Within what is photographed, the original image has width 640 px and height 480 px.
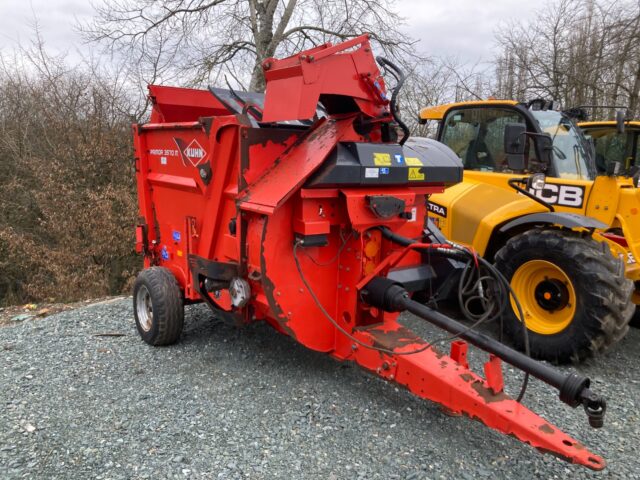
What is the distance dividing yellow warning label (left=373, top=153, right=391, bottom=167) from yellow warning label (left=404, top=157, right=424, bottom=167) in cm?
18

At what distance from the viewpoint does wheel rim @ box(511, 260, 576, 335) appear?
400 centimetres

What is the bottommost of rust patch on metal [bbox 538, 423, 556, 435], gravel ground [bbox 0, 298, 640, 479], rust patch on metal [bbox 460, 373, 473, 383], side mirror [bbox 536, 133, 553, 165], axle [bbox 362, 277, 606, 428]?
gravel ground [bbox 0, 298, 640, 479]

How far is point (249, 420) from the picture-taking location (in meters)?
3.14

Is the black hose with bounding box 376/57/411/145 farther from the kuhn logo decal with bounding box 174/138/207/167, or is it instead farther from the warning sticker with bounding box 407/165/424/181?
the kuhn logo decal with bounding box 174/138/207/167

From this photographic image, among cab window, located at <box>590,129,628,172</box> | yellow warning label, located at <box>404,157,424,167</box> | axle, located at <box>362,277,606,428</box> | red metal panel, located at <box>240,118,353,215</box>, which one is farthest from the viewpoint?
cab window, located at <box>590,129,628,172</box>

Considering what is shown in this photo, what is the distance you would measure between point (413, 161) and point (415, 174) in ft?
0.30

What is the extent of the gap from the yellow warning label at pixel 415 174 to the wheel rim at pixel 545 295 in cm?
140

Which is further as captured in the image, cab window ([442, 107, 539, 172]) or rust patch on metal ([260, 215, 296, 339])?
cab window ([442, 107, 539, 172])

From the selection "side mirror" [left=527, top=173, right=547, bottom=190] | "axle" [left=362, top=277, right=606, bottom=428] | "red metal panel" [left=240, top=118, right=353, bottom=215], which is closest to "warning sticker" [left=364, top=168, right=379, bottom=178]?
"red metal panel" [left=240, top=118, right=353, bottom=215]

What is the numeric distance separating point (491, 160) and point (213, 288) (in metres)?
3.08

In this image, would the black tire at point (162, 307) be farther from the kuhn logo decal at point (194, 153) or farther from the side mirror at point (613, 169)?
the side mirror at point (613, 169)

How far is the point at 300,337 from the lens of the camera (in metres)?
3.34

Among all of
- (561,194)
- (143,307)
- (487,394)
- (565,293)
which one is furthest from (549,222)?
(143,307)

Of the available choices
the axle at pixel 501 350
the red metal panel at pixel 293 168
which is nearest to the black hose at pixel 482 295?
the axle at pixel 501 350
